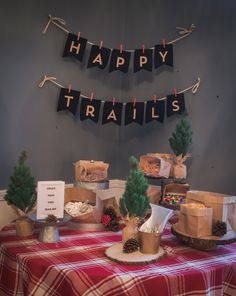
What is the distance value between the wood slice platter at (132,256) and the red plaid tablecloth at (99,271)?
0.06 feet

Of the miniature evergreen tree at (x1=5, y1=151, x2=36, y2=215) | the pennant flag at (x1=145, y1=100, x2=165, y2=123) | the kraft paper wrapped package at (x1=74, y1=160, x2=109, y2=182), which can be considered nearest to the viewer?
the miniature evergreen tree at (x1=5, y1=151, x2=36, y2=215)

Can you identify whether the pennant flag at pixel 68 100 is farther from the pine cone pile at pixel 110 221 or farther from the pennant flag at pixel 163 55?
the pine cone pile at pixel 110 221

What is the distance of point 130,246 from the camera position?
129 cm

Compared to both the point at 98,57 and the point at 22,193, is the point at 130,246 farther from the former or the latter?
the point at 98,57

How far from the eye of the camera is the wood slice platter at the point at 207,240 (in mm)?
1355

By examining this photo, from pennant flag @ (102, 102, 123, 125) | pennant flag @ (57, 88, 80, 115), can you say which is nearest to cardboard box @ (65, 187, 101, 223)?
pennant flag @ (57, 88, 80, 115)

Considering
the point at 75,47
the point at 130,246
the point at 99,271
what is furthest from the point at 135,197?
the point at 75,47

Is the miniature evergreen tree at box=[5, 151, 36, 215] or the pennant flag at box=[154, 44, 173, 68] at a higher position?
the pennant flag at box=[154, 44, 173, 68]

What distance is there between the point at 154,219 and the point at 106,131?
1417 mm

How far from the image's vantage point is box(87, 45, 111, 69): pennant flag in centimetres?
252

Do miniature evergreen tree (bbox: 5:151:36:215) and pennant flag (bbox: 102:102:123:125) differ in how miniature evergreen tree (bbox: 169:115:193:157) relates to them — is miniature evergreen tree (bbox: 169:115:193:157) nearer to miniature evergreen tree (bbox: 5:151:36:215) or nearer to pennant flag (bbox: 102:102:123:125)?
pennant flag (bbox: 102:102:123:125)

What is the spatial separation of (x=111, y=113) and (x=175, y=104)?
51 cm

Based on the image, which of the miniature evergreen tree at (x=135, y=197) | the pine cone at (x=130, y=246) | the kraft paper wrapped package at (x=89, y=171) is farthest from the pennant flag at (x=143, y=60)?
the pine cone at (x=130, y=246)

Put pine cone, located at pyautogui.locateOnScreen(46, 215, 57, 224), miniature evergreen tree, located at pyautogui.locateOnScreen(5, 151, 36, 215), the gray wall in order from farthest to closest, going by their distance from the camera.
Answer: the gray wall
miniature evergreen tree, located at pyautogui.locateOnScreen(5, 151, 36, 215)
pine cone, located at pyautogui.locateOnScreen(46, 215, 57, 224)
